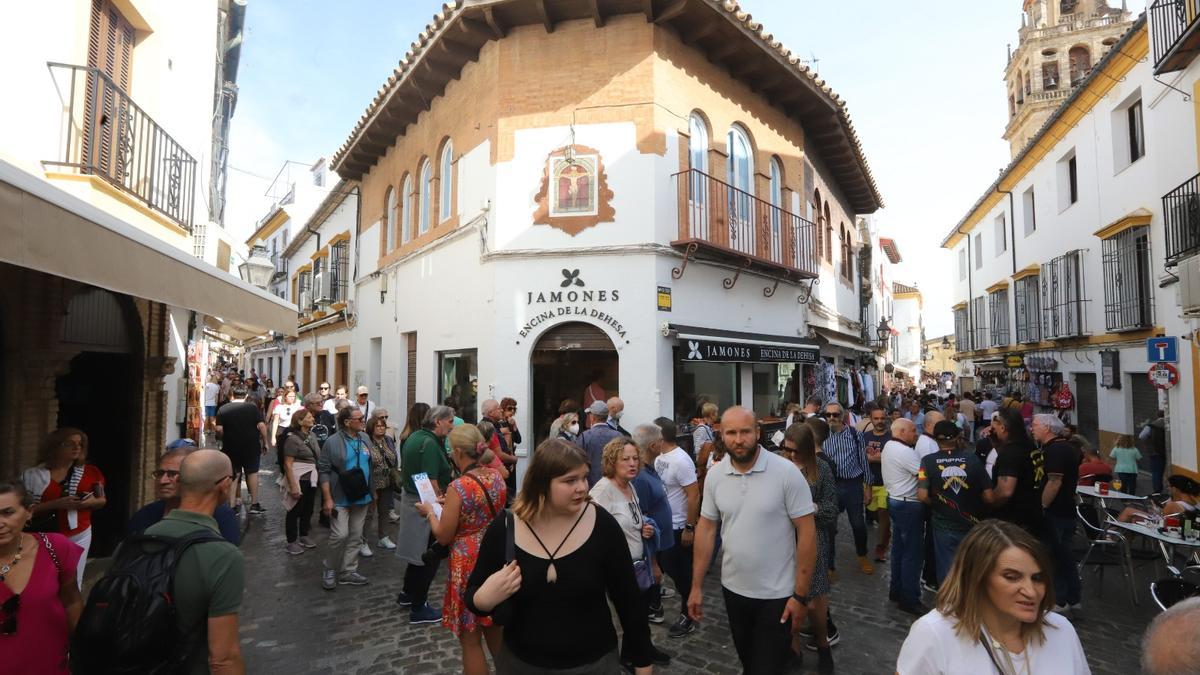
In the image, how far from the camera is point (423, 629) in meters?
5.00

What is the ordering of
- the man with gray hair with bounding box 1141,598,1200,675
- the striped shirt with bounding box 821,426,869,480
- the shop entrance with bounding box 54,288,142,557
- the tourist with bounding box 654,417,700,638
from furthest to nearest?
the shop entrance with bounding box 54,288,142,557 → the striped shirt with bounding box 821,426,869,480 → the tourist with bounding box 654,417,700,638 → the man with gray hair with bounding box 1141,598,1200,675

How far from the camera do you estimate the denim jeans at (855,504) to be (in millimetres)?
6590

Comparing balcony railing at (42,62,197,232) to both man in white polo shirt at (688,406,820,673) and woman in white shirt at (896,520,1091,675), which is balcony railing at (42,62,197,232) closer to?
man in white polo shirt at (688,406,820,673)

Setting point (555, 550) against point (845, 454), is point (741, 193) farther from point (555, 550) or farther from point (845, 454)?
point (555, 550)

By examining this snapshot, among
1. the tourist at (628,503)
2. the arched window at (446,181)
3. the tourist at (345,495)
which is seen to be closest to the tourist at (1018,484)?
the tourist at (628,503)

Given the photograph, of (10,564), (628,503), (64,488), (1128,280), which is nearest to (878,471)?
(628,503)

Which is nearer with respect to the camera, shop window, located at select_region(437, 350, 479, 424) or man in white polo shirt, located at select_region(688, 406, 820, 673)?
man in white polo shirt, located at select_region(688, 406, 820, 673)

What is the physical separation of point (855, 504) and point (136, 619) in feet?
20.8

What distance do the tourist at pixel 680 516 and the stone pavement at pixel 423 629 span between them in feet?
0.86

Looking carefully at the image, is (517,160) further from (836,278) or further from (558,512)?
(836,278)

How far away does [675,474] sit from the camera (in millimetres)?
5160

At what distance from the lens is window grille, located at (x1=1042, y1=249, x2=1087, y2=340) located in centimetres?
1584

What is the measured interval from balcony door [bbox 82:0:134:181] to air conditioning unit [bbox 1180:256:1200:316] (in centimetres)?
1339

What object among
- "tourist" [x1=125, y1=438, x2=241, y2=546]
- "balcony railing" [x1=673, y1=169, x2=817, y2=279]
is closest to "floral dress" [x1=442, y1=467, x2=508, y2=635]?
"tourist" [x1=125, y1=438, x2=241, y2=546]
